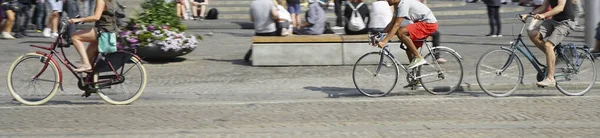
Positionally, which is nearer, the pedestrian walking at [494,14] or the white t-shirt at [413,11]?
the white t-shirt at [413,11]

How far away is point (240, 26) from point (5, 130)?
13.5 m

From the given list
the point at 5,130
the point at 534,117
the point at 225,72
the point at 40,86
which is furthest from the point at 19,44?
the point at 534,117

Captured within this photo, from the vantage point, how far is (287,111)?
400 inches

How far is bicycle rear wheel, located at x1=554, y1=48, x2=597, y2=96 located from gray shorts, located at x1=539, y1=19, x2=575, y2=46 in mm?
340

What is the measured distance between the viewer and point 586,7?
1550 cm

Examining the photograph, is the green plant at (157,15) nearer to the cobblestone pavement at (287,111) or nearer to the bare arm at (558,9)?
the cobblestone pavement at (287,111)

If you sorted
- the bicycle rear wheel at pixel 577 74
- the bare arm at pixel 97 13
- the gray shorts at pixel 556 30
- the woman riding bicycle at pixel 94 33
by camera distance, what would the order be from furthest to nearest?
the bicycle rear wheel at pixel 577 74, the gray shorts at pixel 556 30, the woman riding bicycle at pixel 94 33, the bare arm at pixel 97 13

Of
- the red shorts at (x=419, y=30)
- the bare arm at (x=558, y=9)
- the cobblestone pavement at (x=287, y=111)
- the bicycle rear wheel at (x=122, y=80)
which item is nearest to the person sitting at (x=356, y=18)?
the cobblestone pavement at (x=287, y=111)

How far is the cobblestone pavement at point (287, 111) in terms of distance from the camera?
8.85 metres

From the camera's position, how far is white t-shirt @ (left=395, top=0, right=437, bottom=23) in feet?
36.4

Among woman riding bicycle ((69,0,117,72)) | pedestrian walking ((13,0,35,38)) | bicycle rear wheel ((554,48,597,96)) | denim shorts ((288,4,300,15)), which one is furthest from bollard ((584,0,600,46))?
pedestrian walking ((13,0,35,38))

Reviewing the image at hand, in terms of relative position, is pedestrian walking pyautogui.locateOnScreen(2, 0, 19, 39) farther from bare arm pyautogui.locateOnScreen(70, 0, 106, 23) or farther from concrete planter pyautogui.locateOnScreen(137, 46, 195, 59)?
bare arm pyautogui.locateOnScreen(70, 0, 106, 23)

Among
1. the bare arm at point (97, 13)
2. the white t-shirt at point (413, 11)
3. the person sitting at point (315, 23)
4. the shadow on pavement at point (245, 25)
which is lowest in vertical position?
the shadow on pavement at point (245, 25)

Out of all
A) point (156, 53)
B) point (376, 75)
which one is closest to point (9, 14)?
point (156, 53)
